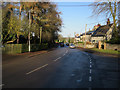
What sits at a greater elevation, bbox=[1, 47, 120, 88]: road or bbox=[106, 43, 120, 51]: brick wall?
bbox=[106, 43, 120, 51]: brick wall

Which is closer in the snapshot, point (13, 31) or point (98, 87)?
point (98, 87)

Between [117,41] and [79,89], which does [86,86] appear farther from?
[117,41]

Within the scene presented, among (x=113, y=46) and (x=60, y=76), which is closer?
(x=60, y=76)

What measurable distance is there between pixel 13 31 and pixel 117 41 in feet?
76.3

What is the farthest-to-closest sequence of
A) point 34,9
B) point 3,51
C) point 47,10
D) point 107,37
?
point 107,37, point 47,10, point 34,9, point 3,51

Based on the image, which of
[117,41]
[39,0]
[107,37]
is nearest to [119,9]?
[117,41]

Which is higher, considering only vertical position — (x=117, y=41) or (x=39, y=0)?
(x=39, y=0)

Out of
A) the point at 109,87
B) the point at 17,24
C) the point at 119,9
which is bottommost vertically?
the point at 109,87

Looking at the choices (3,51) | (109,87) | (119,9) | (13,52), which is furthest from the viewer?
(119,9)

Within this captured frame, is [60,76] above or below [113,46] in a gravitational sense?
below

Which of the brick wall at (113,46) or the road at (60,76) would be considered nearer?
the road at (60,76)

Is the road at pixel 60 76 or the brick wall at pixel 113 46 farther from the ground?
the brick wall at pixel 113 46

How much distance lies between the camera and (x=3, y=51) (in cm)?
2169

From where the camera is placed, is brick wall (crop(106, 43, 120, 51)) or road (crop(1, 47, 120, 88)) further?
brick wall (crop(106, 43, 120, 51))
